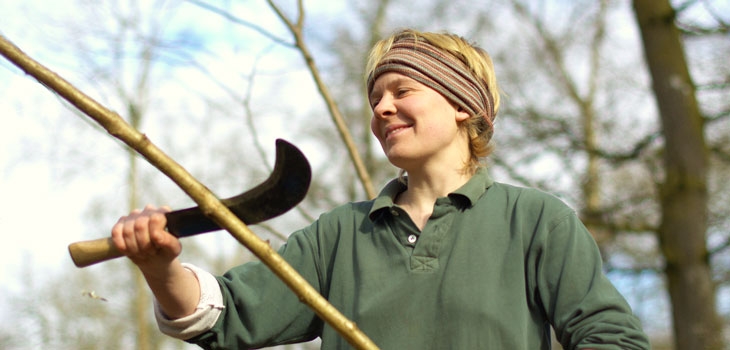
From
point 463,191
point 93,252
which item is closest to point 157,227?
point 93,252

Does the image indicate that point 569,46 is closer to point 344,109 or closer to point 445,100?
point 344,109

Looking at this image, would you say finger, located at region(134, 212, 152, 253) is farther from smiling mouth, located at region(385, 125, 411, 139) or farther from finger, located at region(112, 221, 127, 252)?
smiling mouth, located at region(385, 125, 411, 139)

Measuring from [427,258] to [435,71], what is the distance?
21.2 inches

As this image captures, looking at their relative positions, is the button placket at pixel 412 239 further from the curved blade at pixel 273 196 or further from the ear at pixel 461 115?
the curved blade at pixel 273 196

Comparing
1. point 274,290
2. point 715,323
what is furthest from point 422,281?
point 715,323

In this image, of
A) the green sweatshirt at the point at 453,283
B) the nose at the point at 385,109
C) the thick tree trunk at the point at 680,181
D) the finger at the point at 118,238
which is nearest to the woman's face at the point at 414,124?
the nose at the point at 385,109

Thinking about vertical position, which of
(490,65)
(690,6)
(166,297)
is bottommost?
(166,297)

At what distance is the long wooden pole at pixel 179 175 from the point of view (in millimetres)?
1480

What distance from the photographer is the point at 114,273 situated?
16.2m

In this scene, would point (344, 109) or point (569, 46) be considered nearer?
point (569, 46)

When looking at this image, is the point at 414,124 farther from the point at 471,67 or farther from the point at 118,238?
the point at 118,238

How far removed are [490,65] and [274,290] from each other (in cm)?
92

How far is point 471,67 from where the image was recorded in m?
2.32

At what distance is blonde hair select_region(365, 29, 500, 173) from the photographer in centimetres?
232
